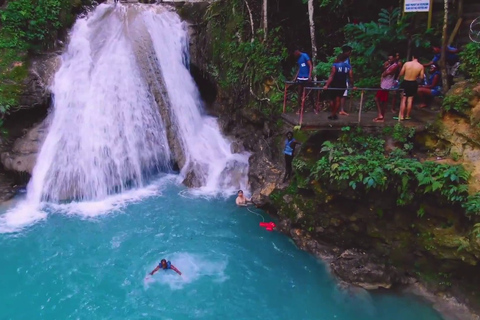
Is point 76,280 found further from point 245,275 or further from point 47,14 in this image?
point 47,14

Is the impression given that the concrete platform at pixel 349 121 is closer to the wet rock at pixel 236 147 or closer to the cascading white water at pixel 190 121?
the cascading white water at pixel 190 121

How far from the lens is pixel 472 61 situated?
766 centimetres

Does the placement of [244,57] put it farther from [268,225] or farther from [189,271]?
[189,271]

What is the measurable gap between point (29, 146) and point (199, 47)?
7036 mm

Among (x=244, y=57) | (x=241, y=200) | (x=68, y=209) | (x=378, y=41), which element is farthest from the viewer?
(x=244, y=57)

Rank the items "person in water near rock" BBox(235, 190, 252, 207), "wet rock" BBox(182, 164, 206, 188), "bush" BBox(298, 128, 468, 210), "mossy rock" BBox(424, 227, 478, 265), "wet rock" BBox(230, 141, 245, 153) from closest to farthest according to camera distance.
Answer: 1. "mossy rock" BBox(424, 227, 478, 265)
2. "bush" BBox(298, 128, 468, 210)
3. "person in water near rock" BBox(235, 190, 252, 207)
4. "wet rock" BBox(182, 164, 206, 188)
5. "wet rock" BBox(230, 141, 245, 153)

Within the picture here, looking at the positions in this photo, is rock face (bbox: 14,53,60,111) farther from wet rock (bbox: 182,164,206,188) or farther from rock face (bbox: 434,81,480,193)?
rock face (bbox: 434,81,480,193)

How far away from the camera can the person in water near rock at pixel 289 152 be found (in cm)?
1000

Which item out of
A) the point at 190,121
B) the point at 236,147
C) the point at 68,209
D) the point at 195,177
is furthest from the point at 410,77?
the point at 68,209

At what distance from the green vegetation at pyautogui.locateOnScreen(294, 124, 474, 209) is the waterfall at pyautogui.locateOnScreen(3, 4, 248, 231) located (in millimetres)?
4501

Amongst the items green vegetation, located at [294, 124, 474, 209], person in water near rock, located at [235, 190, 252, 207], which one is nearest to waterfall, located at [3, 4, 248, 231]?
person in water near rock, located at [235, 190, 252, 207]

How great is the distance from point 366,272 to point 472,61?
15.5 feet

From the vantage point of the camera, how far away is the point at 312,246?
29.5ft

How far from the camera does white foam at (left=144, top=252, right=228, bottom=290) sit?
807 centimetres
